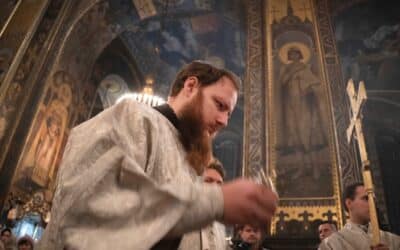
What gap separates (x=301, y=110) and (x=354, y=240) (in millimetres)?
3677

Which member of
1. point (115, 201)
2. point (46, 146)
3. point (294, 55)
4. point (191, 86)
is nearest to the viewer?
point (115, 201)

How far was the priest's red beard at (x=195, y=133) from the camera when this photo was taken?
1361 millimetres

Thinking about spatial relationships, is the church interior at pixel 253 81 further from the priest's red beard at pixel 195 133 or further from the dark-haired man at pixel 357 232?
the priest's red beard at pixel 195 133

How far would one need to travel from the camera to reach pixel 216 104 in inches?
55.9

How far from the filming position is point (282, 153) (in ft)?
19.0

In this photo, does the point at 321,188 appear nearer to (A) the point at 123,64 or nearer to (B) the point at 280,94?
(B) the point at 280,94

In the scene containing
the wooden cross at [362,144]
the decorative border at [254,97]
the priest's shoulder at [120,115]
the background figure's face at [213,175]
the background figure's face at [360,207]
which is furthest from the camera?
the decorative border at [254,97]

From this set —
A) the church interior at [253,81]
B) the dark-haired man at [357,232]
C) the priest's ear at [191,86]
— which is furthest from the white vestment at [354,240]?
the priest's ear at [191,86]

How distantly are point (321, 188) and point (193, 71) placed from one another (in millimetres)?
4407

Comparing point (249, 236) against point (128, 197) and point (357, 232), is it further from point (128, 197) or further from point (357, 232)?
point (128, 197)

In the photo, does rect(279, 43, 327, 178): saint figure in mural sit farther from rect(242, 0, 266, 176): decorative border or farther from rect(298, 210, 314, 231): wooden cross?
rect(298, 210, 314, 231): wooden cross

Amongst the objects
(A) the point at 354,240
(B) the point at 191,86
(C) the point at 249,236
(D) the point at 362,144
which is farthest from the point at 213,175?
(B) the point at 191,86

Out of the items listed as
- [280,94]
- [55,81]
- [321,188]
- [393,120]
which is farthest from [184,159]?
[393,120]

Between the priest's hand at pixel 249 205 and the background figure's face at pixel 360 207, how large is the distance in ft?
8.00
